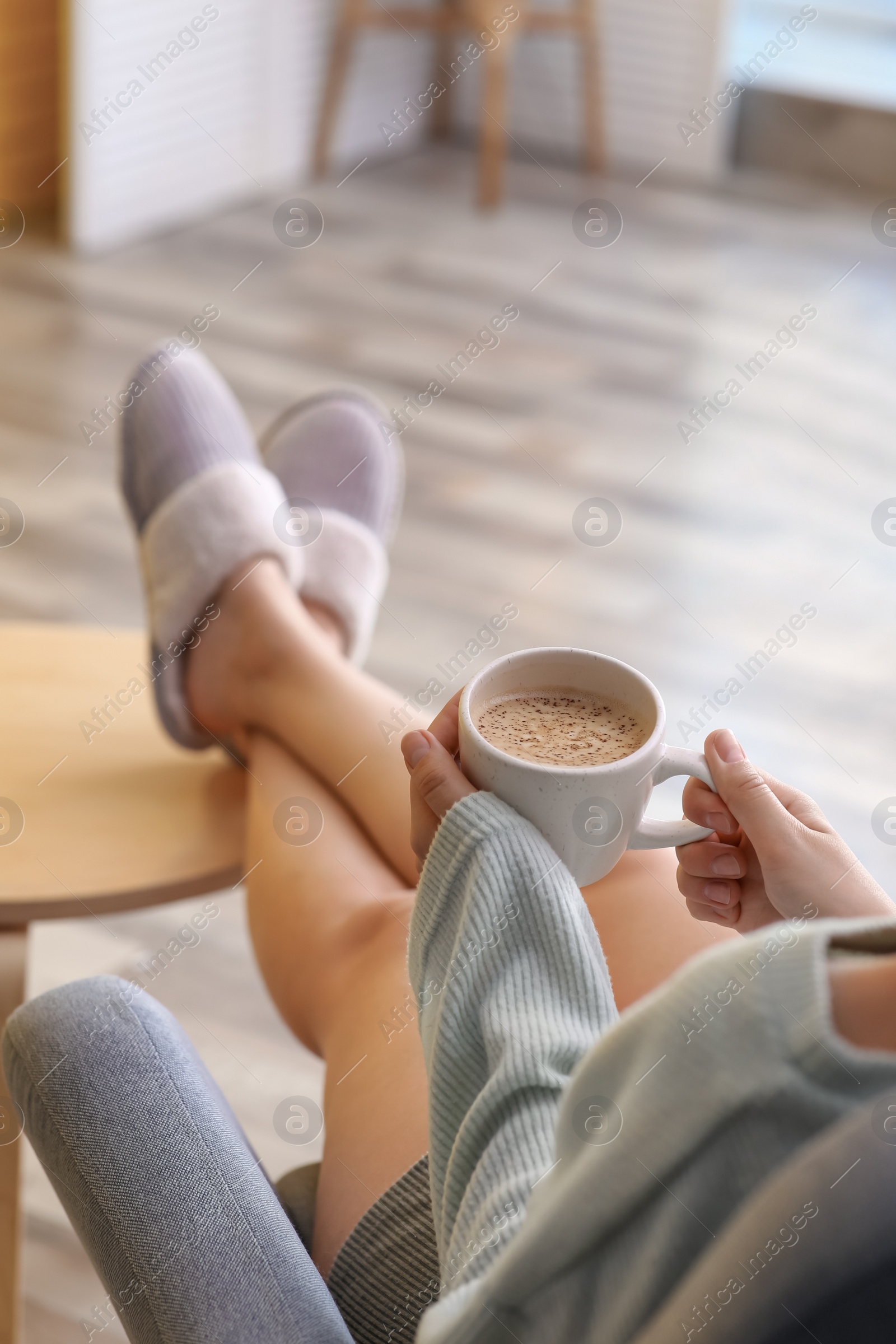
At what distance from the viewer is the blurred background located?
1739 millimetres

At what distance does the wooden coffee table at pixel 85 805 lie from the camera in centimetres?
91

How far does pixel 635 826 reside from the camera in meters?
0.59

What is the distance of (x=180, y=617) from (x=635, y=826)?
0.63 meters

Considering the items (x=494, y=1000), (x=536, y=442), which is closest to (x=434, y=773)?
(x=494, y=1000)

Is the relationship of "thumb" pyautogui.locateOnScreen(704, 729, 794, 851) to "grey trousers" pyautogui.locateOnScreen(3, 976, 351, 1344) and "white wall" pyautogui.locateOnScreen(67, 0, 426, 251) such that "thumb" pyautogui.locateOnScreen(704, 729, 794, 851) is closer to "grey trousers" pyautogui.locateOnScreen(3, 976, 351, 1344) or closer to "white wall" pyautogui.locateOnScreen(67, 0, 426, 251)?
"grey trousers" pyautogui.locateOnScreen(3, 976, 351, 1344)

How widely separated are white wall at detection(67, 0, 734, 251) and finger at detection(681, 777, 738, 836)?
8.59 feet

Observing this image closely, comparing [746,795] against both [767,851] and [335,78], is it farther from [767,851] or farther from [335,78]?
[335,78]

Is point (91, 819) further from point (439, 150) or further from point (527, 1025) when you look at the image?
point (439, 150)

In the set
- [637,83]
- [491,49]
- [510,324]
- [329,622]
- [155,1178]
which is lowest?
[510,324]

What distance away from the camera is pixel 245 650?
3.68 feet

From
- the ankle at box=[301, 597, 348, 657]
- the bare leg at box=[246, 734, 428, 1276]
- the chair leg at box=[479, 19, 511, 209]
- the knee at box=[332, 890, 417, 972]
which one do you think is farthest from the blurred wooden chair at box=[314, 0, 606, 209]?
the knee at box=[332, 890, 417, 972]

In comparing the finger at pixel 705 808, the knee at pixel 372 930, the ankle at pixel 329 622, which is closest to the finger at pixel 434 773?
the finger at pixel 705 808

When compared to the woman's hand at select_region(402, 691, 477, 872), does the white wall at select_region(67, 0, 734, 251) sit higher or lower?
lower

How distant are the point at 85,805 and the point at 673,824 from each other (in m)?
0.52
